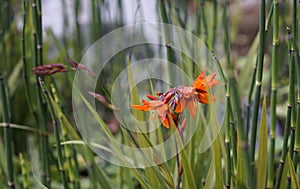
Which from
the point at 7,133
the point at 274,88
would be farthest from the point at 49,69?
the point at 274,88

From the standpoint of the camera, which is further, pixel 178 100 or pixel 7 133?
pixel 7 133

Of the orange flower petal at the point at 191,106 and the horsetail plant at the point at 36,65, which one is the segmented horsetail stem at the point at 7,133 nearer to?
the horsetail plant at the point at 36,65

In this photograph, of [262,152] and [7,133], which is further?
[7,133]

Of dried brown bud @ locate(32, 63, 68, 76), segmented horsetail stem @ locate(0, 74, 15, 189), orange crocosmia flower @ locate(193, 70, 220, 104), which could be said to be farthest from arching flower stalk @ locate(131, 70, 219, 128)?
segmented horsetail stem @ locate(0, 74, 15, 189)

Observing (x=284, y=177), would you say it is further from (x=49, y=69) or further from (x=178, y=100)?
(x=49, y=69)

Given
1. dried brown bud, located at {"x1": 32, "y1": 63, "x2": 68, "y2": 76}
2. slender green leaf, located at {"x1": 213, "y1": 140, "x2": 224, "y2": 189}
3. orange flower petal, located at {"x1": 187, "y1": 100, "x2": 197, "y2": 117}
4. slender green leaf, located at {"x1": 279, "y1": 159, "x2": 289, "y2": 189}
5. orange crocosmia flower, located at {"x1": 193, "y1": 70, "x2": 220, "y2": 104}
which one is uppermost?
dried brown bud, located at {"x1": 32, "y1": 63, "x2": 68, "y2": 76}

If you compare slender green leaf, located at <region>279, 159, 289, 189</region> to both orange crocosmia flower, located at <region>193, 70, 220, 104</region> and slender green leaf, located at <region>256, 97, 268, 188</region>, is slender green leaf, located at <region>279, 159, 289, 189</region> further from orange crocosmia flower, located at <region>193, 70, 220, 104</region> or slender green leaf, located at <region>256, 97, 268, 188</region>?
orange crocosmia flower, located at <region>193, 70, 220, 104</region>

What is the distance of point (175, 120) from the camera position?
569 millimetres

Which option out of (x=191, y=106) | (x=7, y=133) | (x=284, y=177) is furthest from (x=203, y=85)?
(x=7, y=133)

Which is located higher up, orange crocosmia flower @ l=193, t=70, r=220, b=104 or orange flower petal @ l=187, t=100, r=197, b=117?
orange crocosmia flower @ l=193, t=70, r=220, b=104

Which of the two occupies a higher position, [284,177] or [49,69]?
[49,69]

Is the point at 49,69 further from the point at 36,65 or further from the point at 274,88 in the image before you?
the point at 274,88

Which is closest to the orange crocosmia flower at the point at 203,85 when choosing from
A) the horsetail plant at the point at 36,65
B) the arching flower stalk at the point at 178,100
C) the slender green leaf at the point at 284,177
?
the arching flower stalk at the point at 178,100

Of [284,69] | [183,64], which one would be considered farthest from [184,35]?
[284,69]
